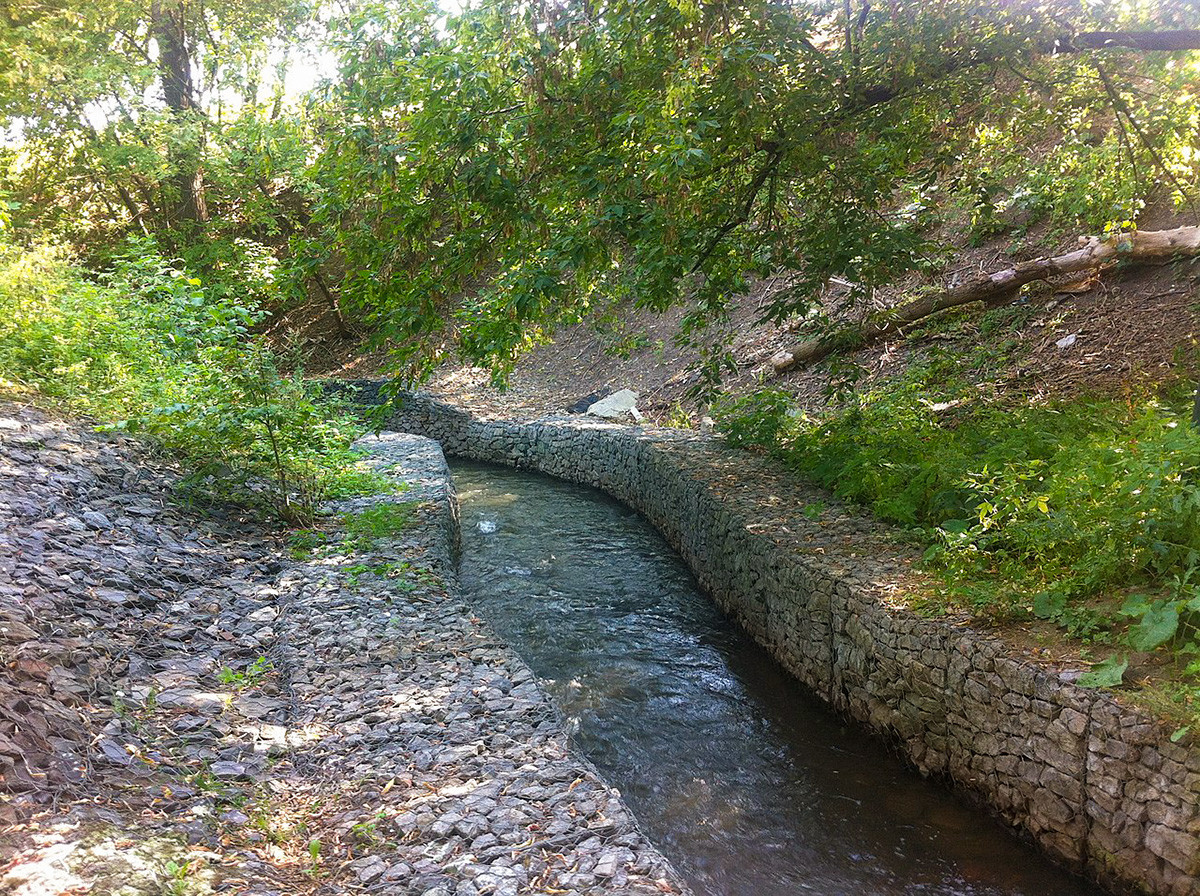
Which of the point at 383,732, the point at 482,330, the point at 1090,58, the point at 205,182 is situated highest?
the point at 205,182

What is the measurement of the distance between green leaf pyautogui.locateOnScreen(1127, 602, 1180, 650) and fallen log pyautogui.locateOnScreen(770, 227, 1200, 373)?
4917mm

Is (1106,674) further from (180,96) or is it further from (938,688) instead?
(180,96)

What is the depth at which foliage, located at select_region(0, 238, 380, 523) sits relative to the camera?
22.4ft

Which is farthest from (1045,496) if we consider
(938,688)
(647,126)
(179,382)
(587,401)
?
(587,401)

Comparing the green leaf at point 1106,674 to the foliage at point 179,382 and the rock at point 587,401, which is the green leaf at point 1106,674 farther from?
the rock at point 587,401

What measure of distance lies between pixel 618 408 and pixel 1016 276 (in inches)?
244

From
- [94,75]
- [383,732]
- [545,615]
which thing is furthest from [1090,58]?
[94,75]

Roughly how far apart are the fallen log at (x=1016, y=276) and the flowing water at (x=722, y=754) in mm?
3586

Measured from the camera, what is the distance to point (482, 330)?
6340 millimetres

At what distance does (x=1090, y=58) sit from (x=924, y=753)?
533 cm

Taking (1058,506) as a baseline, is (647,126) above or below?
above

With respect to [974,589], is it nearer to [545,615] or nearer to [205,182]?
[545,615]

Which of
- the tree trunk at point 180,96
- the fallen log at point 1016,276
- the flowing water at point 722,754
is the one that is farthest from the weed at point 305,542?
the tree trunk at point 180,96

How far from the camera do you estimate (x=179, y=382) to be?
798 cm
